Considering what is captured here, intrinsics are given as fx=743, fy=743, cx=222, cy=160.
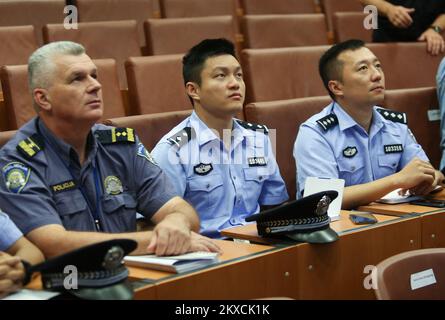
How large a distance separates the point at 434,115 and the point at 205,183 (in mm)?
822

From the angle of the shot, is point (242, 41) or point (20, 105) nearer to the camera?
point (20, 105)

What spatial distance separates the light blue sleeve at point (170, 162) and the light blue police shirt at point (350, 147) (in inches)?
11.6

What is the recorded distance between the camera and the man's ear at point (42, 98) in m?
1.30

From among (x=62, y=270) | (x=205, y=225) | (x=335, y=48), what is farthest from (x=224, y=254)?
(x=335, y=48)

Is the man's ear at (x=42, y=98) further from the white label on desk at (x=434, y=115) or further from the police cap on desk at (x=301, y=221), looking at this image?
the white label on desk at (x=434, y=115)

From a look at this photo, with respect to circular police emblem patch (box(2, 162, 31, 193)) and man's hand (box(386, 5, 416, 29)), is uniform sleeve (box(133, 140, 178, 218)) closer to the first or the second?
circular police emblem patch (box(2, 162, 31, 193))

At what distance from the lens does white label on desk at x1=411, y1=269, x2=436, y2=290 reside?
0.98 meters

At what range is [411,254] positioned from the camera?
100 cm

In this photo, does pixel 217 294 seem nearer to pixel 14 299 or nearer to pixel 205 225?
pixel 14 299

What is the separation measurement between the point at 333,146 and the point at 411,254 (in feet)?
2.34

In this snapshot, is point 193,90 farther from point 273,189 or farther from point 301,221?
point 301,221

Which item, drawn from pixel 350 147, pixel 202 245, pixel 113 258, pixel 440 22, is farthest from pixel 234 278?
pixel 440 22

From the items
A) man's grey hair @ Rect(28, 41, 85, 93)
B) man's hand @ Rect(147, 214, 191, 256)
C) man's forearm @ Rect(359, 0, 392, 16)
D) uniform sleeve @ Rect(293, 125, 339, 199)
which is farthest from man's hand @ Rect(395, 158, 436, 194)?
man's forearm @ Rect(359, 0, 392, 16)

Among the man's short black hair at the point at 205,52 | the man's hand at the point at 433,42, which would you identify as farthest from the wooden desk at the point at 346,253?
the man's hand at the point at 433,42
